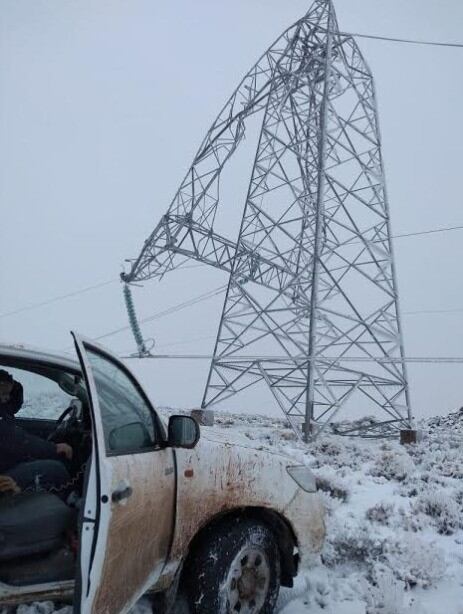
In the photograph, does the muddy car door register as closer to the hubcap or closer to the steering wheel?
the hubcap

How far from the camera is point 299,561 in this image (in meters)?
3.66

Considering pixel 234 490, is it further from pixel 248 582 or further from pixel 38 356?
pixel 38 356

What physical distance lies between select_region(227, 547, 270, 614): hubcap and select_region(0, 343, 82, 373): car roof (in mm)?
1564

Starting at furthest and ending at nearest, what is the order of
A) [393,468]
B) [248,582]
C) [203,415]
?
[203,415] → [393,468] → [248,582]

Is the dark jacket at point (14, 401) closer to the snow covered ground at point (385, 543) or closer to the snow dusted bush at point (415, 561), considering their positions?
the snow covered ground at point (385, 543)

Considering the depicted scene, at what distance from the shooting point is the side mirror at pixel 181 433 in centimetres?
295

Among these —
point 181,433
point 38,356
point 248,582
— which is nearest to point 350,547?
point 248,582

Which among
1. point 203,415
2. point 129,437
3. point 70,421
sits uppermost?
point 203,415

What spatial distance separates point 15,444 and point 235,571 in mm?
1668

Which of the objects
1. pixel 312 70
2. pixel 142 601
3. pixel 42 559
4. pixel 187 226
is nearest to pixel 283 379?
pixel 187 226

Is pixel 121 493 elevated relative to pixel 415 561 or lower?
elevated

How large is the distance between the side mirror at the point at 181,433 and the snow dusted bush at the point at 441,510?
12.3 feet

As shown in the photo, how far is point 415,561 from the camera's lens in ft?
14.6

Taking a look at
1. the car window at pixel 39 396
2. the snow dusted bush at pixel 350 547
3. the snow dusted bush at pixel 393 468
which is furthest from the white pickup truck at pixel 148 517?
the snow dusted bush at pixel 393 468
